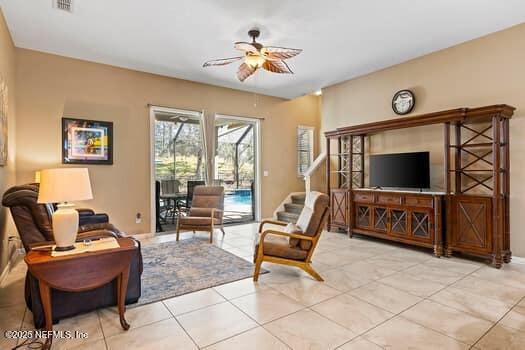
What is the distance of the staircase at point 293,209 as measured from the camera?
6390 millimetres

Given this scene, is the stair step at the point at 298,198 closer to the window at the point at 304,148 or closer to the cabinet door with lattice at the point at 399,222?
the window at the point at 304,148

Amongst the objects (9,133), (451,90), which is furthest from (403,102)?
(9,133)

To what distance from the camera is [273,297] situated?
8.86 feet

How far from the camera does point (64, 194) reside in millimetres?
2096

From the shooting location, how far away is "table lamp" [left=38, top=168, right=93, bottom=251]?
2090 mm

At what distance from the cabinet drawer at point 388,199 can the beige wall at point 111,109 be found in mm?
2757

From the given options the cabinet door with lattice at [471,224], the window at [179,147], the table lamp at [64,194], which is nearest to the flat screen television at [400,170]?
the cabinet door with lattice at [471,224]

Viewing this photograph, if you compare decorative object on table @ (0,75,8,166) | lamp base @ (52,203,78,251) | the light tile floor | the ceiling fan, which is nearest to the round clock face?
the ceiling fan

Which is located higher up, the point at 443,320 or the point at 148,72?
the point at 148,72

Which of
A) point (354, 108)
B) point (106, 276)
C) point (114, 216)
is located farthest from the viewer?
point (354, 108)

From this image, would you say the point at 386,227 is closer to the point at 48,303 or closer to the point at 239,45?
the point at 239,45

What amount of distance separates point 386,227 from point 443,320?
7.84 ft

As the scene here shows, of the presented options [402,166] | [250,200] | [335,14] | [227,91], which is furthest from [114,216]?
[402,166]

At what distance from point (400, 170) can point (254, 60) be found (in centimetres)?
288
